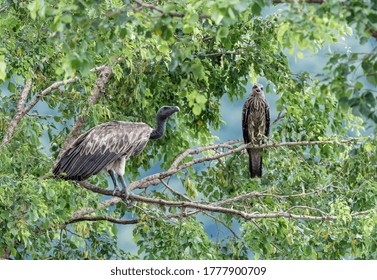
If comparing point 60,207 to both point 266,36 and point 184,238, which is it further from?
point 266,36

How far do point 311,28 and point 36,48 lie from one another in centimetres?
656

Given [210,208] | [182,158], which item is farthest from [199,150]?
[210,208]

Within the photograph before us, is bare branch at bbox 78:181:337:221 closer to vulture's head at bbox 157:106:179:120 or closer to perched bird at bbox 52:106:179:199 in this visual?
perched bird at bbox 52:106:179:199

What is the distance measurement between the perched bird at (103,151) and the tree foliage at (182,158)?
0.27 metres

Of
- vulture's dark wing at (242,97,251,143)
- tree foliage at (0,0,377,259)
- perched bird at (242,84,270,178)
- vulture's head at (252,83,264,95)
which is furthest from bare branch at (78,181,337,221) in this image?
vulture's head at (252,83,264,95)

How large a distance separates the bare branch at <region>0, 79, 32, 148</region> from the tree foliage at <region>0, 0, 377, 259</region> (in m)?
→ 0.02

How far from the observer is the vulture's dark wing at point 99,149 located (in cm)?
1388

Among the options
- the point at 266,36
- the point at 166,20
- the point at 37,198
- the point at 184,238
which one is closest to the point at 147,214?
the point at 184,238

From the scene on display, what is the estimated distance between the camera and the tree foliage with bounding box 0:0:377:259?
13719 mm

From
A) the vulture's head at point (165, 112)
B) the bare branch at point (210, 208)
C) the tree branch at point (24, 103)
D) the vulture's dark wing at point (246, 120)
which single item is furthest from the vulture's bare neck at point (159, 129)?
the vulture's dark wing at point (246, 120)

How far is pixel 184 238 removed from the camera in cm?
1452

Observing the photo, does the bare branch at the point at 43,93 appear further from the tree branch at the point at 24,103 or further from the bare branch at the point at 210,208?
the bare branch at the point at 210,208

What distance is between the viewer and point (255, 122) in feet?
56.9

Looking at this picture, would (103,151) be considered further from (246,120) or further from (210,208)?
(246,120)
